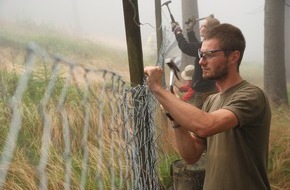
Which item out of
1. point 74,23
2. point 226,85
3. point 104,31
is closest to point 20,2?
point 74,23

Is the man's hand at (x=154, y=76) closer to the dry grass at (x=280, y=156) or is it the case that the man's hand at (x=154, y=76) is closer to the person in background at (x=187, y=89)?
the dry grass at (x=280, y=156)

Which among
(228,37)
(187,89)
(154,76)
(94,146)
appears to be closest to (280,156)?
(187,89)

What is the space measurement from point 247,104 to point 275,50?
570cm

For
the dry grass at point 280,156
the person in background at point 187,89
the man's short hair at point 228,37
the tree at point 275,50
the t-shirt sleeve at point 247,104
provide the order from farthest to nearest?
the tree at point 275,50 < the person in background at point 187,89 < the dry grass at point 280,156 < the man's short hair at point 228,37 < the t-shirt sleeve at point 247,104

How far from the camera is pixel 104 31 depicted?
2311cm

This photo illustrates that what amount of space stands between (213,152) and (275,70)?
18.2 ft

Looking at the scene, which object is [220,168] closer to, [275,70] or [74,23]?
[275,70]

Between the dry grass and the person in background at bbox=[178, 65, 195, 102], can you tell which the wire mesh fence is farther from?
the person in background at bbox=[178, 65, 195, 102]

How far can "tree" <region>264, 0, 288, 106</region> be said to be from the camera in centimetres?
660

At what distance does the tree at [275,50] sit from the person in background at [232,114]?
532cm

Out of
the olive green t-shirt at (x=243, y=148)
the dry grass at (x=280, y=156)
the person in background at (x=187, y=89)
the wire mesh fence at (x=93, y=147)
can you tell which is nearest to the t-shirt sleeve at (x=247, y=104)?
the olive green t-shirt at (x=243, y=148)

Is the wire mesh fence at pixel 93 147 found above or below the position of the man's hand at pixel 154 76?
below

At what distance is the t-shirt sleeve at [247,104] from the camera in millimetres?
1498

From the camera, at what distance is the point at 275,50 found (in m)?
6.77
